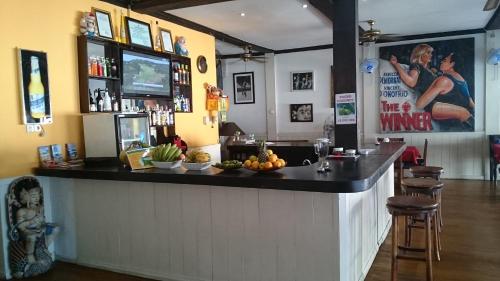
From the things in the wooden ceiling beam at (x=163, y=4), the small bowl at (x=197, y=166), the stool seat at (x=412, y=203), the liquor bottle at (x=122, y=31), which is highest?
the wooden ceiling beam at (x=163, y=4)

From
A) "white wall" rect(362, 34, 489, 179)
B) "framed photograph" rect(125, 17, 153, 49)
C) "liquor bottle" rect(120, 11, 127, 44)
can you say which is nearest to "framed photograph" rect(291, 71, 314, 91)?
"white wall" rect(362, 34, 489, 179)

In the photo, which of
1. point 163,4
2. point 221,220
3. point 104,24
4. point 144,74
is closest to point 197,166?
point 221,220

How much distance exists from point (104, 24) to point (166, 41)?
102 centimetres

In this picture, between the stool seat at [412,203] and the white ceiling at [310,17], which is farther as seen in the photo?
the white ceiling at [310,17]

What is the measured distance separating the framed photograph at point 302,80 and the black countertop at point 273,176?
197 inches

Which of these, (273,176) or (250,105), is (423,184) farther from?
(250,105)

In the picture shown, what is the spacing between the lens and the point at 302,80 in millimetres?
8375

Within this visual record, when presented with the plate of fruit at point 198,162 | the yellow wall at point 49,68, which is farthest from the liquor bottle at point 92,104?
the plate of fruit at point 198,162

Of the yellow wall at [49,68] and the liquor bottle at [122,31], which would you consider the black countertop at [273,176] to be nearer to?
the yellow wall at [49,68]

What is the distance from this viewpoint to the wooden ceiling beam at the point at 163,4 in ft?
14.0

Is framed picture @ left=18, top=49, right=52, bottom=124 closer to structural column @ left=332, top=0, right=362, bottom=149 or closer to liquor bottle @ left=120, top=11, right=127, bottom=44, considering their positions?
liquor bottle @ left=120, top=11, right=127, bottom=44

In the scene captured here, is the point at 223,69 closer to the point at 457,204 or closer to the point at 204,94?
the point at 204,94

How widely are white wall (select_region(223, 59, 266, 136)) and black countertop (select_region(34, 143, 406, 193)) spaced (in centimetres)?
542

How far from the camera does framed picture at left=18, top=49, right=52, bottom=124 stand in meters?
3.36
